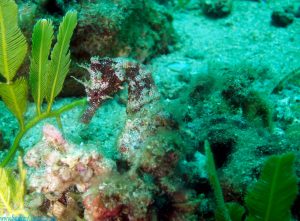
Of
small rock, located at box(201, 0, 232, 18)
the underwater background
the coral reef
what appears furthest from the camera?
small rock, located at box(201, 0, 232, 18)

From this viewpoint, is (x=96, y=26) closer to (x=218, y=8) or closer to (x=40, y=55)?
(x=40, y=55)

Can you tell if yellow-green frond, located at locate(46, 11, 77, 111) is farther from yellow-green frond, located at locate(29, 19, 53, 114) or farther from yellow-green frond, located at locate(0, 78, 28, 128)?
yellow-green frond, located at locate(0, 78, 28, 128)

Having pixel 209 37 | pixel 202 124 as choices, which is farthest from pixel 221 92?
pixel 209 37

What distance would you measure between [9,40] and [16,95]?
0.55 metres

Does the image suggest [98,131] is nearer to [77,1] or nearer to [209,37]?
[77,1]

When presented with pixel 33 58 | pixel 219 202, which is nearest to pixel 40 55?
pixel 33 58

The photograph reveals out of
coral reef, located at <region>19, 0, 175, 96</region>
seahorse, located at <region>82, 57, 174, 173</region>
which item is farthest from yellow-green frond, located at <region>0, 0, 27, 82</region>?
coral reef, located at <region>19, 0, 175, 96</region>

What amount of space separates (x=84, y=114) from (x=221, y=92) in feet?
6.15

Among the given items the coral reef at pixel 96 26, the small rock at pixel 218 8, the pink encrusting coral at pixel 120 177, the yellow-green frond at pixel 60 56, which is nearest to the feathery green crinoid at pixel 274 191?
the pink encrusting coral at pixel 120 177

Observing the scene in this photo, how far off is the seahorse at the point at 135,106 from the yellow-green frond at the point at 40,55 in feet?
1.50

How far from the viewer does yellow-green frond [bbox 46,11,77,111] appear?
3.04 metres

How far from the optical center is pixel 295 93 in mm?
5102

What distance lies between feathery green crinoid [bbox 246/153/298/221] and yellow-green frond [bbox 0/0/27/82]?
2432 millimetres

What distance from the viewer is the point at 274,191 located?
6.69 feet
